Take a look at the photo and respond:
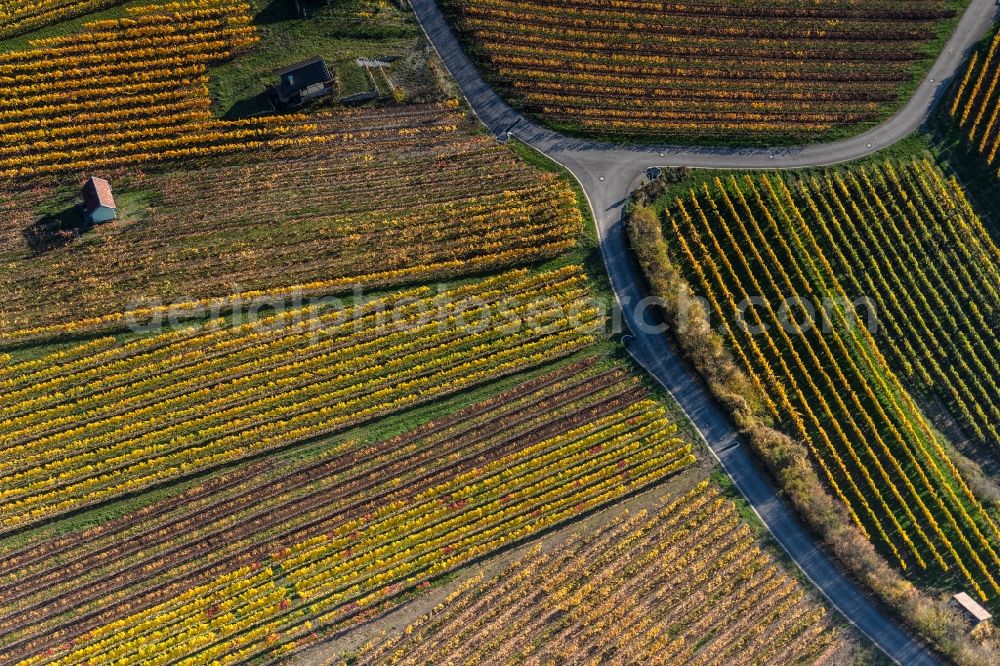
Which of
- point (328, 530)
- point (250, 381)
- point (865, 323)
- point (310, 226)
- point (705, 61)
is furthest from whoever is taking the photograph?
point (705, 61)

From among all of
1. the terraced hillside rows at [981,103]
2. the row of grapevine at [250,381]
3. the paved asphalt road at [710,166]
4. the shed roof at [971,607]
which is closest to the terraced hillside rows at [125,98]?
the row of grapevine at [250,381]

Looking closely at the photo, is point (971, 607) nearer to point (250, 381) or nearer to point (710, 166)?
point (710, 166)

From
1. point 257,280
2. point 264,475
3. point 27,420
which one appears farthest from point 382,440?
point 27,420

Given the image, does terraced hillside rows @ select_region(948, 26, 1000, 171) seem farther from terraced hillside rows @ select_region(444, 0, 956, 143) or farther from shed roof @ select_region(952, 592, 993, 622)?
shed roof @ select_region(952, 592, 993, 622)

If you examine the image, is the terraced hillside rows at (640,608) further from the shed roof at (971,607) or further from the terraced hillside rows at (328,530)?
the shed roof at (971,607)

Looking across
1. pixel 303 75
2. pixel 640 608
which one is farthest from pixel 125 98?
pixel 640 608

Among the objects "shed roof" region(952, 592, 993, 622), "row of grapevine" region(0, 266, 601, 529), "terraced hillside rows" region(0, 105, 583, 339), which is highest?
"terraced hillside rows" region(0, 105, 583, 339)

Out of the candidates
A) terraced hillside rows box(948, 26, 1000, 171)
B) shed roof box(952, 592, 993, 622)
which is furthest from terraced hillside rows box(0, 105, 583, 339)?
shed roof box(952, 592, 993, 622)
